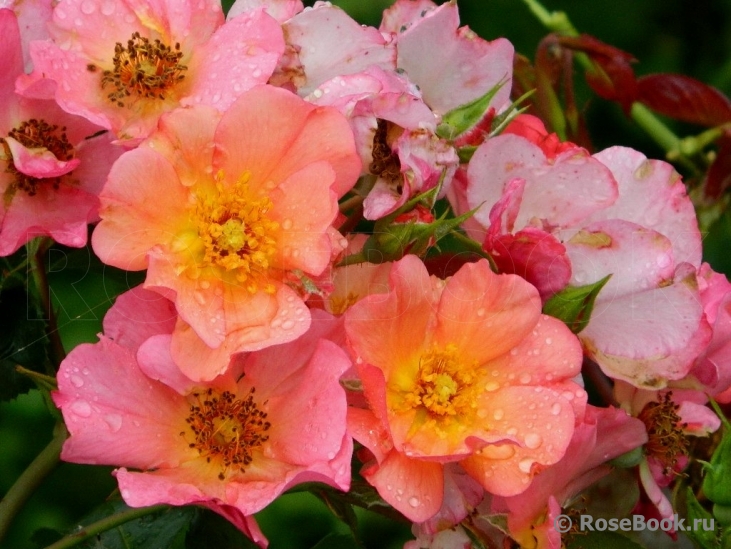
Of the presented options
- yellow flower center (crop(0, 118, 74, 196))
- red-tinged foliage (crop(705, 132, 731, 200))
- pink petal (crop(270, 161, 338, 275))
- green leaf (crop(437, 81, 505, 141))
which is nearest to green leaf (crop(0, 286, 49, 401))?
yellow flower center (crop(0, 118, 74, 196))

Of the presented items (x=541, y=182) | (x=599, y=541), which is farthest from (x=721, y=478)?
(x=541, y=182)

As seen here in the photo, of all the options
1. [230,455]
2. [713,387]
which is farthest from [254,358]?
[713,387]

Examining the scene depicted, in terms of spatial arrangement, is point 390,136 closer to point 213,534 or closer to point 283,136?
point 283,136

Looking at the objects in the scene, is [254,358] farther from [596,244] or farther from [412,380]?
[596,244]

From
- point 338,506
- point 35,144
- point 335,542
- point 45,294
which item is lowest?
point 335,542

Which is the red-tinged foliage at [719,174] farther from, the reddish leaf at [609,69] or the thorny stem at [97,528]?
the thorny stem at [97,528]

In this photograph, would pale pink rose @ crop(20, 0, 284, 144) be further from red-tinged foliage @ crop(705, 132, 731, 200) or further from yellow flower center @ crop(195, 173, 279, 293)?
red-tinged foliage @ crop(705, 132, 731, 200)
